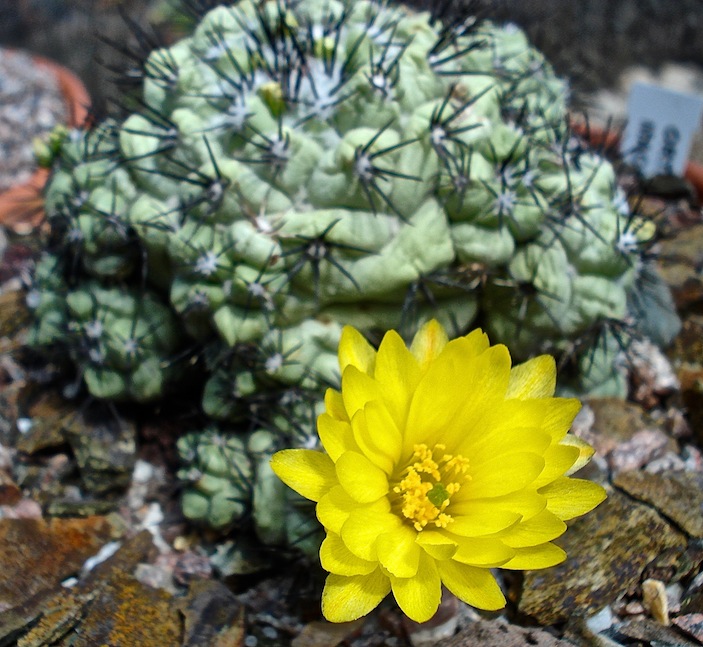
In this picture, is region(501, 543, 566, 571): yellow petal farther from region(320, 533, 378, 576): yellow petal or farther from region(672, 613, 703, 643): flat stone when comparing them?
region(672, 613, 703, 643): flat stone

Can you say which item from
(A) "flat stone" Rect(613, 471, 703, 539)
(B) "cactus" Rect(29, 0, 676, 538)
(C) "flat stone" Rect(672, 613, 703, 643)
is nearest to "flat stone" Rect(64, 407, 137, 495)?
(B) "cactus" Rect(29, 0, 676, 538)

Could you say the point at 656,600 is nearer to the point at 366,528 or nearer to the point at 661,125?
the point at 366,528

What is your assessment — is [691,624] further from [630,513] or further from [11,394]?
[11,394]

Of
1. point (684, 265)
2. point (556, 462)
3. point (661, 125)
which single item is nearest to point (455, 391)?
point (556, 462)

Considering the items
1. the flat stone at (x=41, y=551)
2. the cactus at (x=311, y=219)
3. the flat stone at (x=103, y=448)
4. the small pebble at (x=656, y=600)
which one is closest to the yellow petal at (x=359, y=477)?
the cactus at (x=311, y=219)

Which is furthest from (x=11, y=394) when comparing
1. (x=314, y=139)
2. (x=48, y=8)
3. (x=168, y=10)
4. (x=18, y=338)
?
(x=48, y=8)
